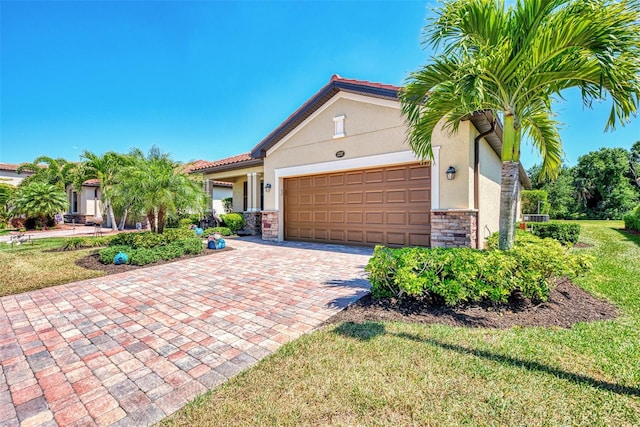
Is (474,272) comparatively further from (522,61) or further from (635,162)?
(635,162)

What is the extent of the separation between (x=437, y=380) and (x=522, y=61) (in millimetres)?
4500

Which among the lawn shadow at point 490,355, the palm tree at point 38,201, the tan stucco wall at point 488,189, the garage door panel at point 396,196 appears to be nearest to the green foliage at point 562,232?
the tan stucco wall at point 488,189

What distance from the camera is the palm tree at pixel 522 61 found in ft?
12.1

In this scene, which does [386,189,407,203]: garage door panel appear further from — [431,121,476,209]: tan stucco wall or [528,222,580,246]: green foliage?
[528,222,580,246]: green foliage

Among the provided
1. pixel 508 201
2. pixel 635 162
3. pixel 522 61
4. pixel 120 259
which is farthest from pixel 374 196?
pixel 635 162

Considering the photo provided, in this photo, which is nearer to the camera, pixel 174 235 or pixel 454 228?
pixel 454 228

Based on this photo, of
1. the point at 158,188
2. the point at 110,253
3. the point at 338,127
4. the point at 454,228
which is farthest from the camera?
the point at 338,127

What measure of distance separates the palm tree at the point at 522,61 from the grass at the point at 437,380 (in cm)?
214

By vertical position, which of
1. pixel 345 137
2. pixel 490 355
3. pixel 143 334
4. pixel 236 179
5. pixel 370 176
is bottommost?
pixel 143 334

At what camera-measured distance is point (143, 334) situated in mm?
3617

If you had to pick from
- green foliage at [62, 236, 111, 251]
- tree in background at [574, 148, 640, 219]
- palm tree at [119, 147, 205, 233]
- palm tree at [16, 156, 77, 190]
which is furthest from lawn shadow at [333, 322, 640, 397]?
tree in background at [574, 148, 640, 219]

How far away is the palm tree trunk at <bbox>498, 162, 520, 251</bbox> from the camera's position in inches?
188

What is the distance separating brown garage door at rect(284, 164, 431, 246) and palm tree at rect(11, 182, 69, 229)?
57.8 feet

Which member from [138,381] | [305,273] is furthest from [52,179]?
[138,381]
